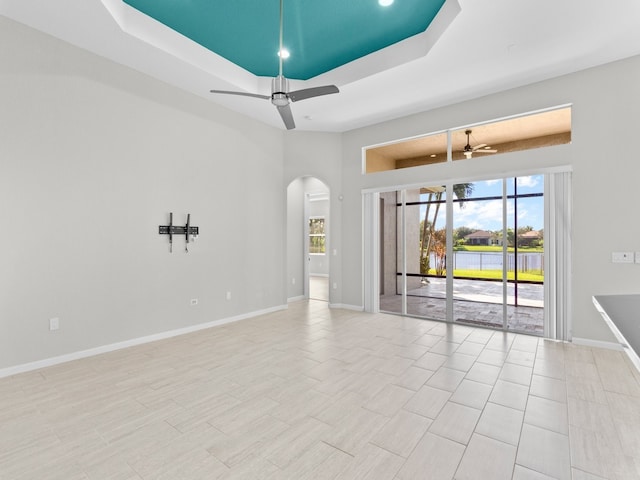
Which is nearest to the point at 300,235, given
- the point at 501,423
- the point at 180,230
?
A: the point at 180,230

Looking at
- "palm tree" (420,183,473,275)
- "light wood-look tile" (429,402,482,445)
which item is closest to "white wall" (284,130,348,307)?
"palm tree" (420,183,473,275)

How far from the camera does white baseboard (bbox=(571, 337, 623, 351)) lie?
3.88m

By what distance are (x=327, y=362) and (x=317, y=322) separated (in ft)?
5.88

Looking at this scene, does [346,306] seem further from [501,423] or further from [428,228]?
[501,423]

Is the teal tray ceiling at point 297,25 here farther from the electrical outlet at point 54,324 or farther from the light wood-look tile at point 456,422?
the light wood-look tile at point 456,422

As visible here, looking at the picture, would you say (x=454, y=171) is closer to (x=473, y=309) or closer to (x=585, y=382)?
(x=473, y=309)

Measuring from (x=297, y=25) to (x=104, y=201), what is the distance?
314 cm

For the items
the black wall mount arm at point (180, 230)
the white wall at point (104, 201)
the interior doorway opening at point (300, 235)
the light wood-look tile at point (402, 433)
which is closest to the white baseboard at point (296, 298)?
the interior doorway opening at point (300, 235)

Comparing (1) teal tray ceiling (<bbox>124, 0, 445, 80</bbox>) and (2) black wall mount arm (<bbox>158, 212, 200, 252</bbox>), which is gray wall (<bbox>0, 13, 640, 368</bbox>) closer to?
(2) black wall mount arm (<bbox>158, 212, 200, 252</bbox>)

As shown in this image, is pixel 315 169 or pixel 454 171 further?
pixel 315 169

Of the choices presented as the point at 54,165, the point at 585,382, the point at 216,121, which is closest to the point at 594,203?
the point at 585,382

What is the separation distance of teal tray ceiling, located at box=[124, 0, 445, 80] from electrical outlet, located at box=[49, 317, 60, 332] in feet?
11.6

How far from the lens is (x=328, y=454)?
2.00 meters

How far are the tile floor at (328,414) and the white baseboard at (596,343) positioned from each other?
0.15 m
